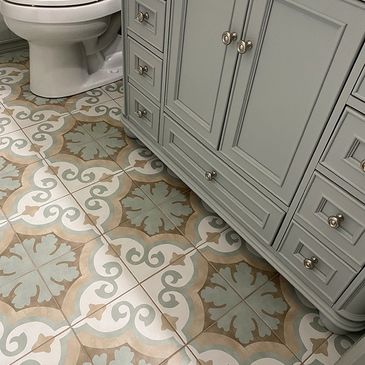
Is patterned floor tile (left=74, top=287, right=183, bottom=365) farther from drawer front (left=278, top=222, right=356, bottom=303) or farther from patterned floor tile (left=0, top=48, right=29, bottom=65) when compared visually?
patterned floor tile (left=0, top=48, right=29, bottom=65)

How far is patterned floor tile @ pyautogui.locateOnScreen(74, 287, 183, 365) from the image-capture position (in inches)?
35.9

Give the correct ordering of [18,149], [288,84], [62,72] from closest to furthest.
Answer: [288,84] → [18,149] → [62,72]

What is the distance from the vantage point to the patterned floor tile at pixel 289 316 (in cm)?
98

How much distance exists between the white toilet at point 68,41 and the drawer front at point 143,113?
288 millimetres

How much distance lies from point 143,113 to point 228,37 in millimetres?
514

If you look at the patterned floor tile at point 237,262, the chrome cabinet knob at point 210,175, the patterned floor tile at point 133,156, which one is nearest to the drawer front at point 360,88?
the chrome cabinet knob at point 210,175

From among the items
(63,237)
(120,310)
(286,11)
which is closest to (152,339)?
(120,310)

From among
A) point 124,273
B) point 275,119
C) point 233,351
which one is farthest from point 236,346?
point 275,119

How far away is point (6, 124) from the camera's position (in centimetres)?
146

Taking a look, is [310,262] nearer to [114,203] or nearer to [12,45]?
[114,203]

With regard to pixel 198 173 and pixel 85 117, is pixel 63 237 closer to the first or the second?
pixel 198 173

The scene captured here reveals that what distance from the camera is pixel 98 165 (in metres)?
1.35

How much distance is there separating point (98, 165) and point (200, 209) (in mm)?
387

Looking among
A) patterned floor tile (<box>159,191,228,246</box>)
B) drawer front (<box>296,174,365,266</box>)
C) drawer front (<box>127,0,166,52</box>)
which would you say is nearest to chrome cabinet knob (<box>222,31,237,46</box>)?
drawer front (<box>127,0,166,52</box>)
